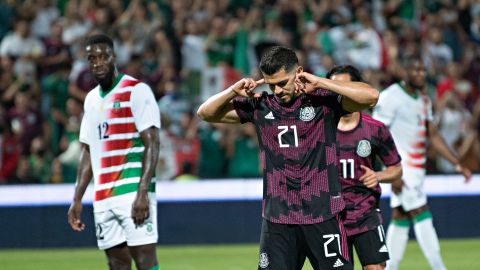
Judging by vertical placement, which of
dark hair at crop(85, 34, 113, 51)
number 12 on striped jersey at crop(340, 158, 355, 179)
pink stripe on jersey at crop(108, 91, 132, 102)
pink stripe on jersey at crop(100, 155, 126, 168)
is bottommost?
number 12 on striped jersey at crop(340, 158, 355, 179)

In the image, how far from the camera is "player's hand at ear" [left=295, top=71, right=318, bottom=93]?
19.6ft

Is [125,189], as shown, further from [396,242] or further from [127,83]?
[396,242]

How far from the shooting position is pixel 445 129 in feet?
51.6

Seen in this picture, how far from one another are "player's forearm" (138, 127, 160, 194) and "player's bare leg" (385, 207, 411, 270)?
3.54m

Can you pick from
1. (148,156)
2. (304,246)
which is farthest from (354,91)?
(148,156)

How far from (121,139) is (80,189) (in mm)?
602

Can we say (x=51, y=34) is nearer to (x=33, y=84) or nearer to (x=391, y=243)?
(x=33, y=84)

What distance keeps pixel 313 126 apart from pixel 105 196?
194 centimetres

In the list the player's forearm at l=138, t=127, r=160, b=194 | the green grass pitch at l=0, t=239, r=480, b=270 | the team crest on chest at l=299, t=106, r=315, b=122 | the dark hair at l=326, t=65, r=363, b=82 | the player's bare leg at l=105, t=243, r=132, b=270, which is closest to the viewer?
the team crest on chest at l=299, t=106, r=315, b=122

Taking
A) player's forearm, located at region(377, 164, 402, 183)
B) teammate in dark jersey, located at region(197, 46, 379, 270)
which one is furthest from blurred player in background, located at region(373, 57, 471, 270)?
teammate in dark jersey, located at region(197, 46, 379, 270)

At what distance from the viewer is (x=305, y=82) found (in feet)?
19.9

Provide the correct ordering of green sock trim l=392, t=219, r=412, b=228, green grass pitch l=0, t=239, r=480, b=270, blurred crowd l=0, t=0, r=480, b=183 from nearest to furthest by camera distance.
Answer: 1. green sock trim l=392, t=219, r=412, b=228
2. green grass pitch l=0, t=239, r=480, b=270
3. blurred crowd l=0, t=0, r=480, b=183

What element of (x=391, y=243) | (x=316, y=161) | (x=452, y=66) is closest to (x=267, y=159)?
(x=316, y=161)

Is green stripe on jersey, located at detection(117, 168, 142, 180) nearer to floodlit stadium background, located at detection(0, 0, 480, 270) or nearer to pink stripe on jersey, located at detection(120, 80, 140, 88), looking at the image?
pink stripe on jersey, located at detection(120, 80, 140, 88)
